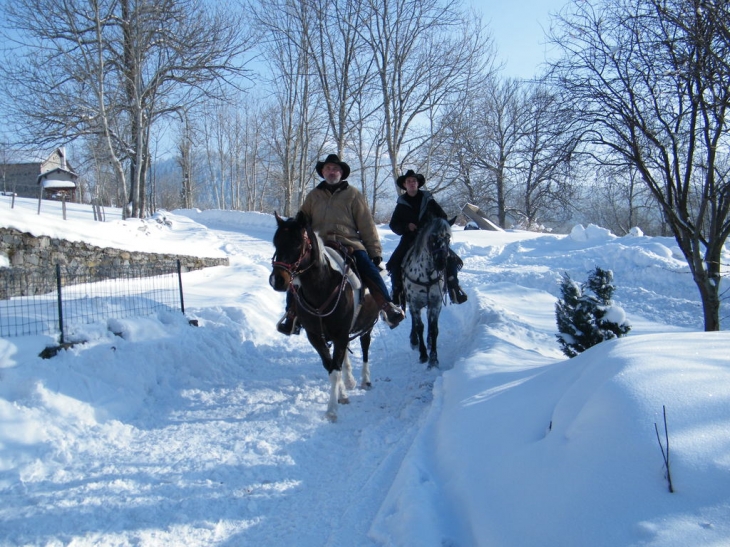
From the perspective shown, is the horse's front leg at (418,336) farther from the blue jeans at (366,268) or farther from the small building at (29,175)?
the small building at (29,175)

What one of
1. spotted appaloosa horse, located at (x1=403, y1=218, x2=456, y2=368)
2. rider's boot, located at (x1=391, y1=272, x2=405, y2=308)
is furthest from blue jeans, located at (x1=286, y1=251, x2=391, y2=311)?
rider's boot, located at (x1=391, y1=272, x2=405, y2=308)

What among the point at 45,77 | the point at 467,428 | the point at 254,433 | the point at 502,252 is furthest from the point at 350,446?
the point at 45,77

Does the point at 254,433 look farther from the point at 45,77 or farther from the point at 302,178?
the point at 302,178

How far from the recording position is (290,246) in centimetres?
477

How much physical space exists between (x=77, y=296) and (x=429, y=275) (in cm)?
583

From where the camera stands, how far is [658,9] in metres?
5.50

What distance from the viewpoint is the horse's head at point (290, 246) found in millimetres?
4648

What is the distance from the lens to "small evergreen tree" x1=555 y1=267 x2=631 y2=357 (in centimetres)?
606

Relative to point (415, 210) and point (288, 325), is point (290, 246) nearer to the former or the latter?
point (288, 325)

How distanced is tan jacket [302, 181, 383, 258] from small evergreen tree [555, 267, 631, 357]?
9.10ft

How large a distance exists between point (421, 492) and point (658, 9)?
5.86m

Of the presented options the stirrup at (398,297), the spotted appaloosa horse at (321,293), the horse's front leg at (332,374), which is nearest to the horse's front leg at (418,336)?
the stirrup at (398,297)

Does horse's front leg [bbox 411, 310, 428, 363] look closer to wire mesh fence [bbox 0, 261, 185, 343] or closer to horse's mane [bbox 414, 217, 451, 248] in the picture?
horse's mane [bbox 414, 217, 451, 248]

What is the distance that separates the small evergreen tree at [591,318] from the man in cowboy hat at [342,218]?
7.65 ft
